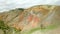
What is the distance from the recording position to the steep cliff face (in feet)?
3.28

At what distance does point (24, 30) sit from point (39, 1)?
0.33 metres

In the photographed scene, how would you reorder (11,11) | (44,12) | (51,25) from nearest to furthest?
(51,25)
(44,12)
(11,11)

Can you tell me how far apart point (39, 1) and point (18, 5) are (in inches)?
7.6

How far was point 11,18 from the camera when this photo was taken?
1.15m

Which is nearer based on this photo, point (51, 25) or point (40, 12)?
point (51, 25)

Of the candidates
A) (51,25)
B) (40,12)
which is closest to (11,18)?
(40,12)

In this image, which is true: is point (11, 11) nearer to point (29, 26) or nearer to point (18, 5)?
point (18, 5)

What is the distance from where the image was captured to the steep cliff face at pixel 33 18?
1000 millimetres

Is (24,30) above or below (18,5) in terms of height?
below

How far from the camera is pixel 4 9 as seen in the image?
128 cm

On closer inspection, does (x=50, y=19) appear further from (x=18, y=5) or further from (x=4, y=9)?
(x=4, y=9)

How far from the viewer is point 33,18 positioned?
1083mm

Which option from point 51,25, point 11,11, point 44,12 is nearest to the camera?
point 51,25

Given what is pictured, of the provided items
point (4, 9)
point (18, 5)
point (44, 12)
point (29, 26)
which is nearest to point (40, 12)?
point (44, 12)
